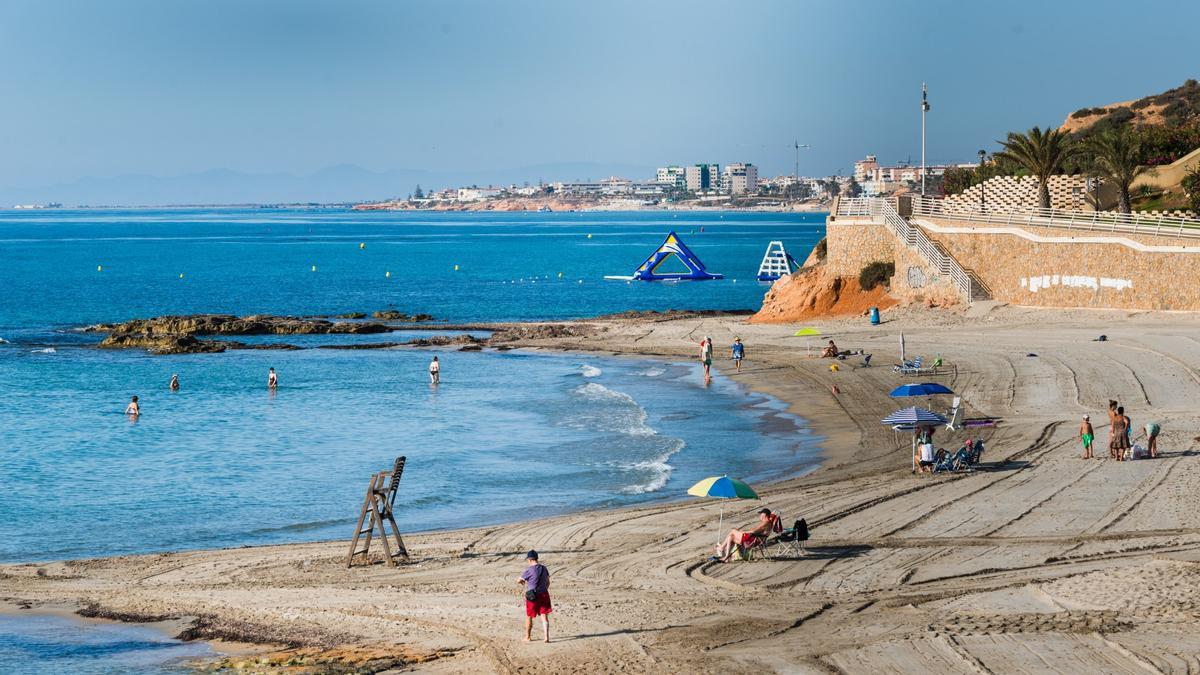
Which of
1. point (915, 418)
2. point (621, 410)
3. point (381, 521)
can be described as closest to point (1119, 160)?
point (621, 410)

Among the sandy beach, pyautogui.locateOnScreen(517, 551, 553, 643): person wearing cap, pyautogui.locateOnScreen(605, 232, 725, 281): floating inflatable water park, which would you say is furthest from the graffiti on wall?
pyautogui.locateOnScreen(605, 232, 725, 281): floating inflatable water park

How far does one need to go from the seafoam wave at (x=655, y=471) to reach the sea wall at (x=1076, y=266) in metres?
21.2

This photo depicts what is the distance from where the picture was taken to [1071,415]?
3184 cm

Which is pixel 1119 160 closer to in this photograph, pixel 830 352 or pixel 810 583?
pixel 830 352

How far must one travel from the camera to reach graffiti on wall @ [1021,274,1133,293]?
4681 cm

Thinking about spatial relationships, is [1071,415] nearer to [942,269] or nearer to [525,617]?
[525,617]

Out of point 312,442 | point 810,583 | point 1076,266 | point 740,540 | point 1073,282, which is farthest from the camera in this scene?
point 1073,282

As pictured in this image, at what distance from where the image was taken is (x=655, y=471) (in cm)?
2994

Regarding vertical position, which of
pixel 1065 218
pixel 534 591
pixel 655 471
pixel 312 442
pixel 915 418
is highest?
pixel 1065 218

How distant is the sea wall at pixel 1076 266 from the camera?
44.6 m

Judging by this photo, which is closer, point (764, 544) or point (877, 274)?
point (764, 544)

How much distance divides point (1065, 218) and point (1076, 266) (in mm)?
4143

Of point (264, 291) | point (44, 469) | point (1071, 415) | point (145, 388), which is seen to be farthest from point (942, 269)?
point (264, 291)

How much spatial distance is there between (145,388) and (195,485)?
64.8 ft
